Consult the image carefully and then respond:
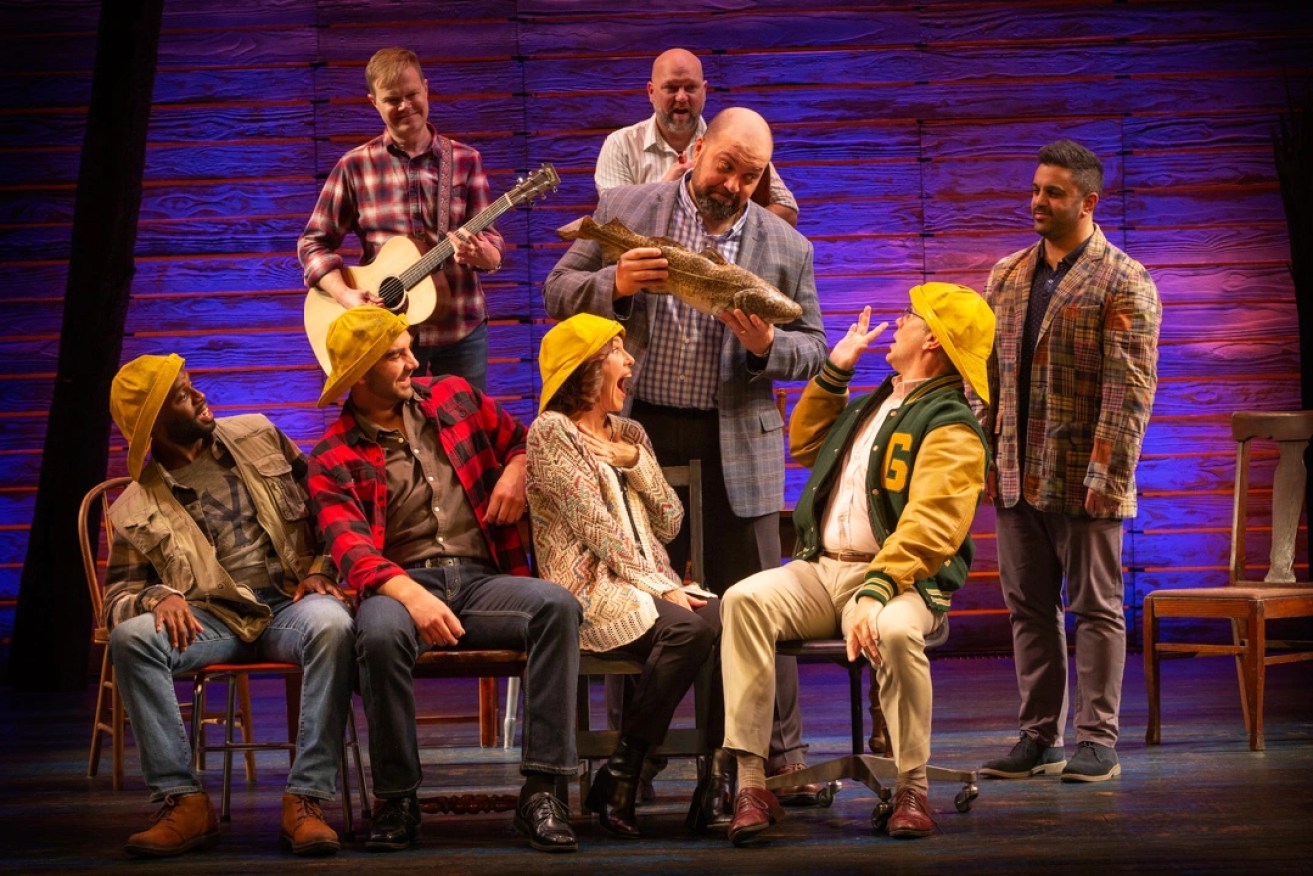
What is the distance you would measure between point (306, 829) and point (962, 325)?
208cm

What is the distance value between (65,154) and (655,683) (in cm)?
495

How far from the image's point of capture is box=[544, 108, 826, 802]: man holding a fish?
4211 mm

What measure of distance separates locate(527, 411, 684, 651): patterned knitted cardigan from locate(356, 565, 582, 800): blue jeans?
13cm

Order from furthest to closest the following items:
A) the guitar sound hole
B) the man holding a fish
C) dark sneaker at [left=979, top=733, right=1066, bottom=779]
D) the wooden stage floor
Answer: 1. the guitar sound hole
2. dark sneaker at [left=979, top=733, right=1066, bottom=779]
3. the man holding a fish
4. the wooden stage floor

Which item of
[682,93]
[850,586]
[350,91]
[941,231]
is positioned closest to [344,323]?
[850,586]

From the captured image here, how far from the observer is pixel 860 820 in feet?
12.9

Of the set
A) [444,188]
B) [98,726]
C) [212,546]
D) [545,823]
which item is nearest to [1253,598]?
[545,823]

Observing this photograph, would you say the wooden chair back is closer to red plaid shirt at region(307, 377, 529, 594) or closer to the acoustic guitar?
A: the acoustic guitar

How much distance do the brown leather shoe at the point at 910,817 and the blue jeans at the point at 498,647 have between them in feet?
2.52

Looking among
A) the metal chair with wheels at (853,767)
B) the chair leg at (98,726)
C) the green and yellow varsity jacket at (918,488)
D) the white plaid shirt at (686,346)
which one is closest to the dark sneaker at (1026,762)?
the metal chair with wheels at (853,767)

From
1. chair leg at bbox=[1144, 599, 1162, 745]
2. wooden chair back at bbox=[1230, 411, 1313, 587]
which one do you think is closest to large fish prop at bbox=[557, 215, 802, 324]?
chair leg at bbox=[1144, 599, 1162, 745]

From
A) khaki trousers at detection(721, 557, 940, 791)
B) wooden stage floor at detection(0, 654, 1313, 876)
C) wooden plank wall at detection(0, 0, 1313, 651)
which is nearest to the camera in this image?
wooden stage floor at detection(0, 654, 1313, 876)

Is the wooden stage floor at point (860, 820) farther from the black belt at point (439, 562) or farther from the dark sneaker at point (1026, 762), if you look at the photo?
the black belt at point (439, 562)

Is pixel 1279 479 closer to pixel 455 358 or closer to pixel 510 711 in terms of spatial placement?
pixel 510 711
